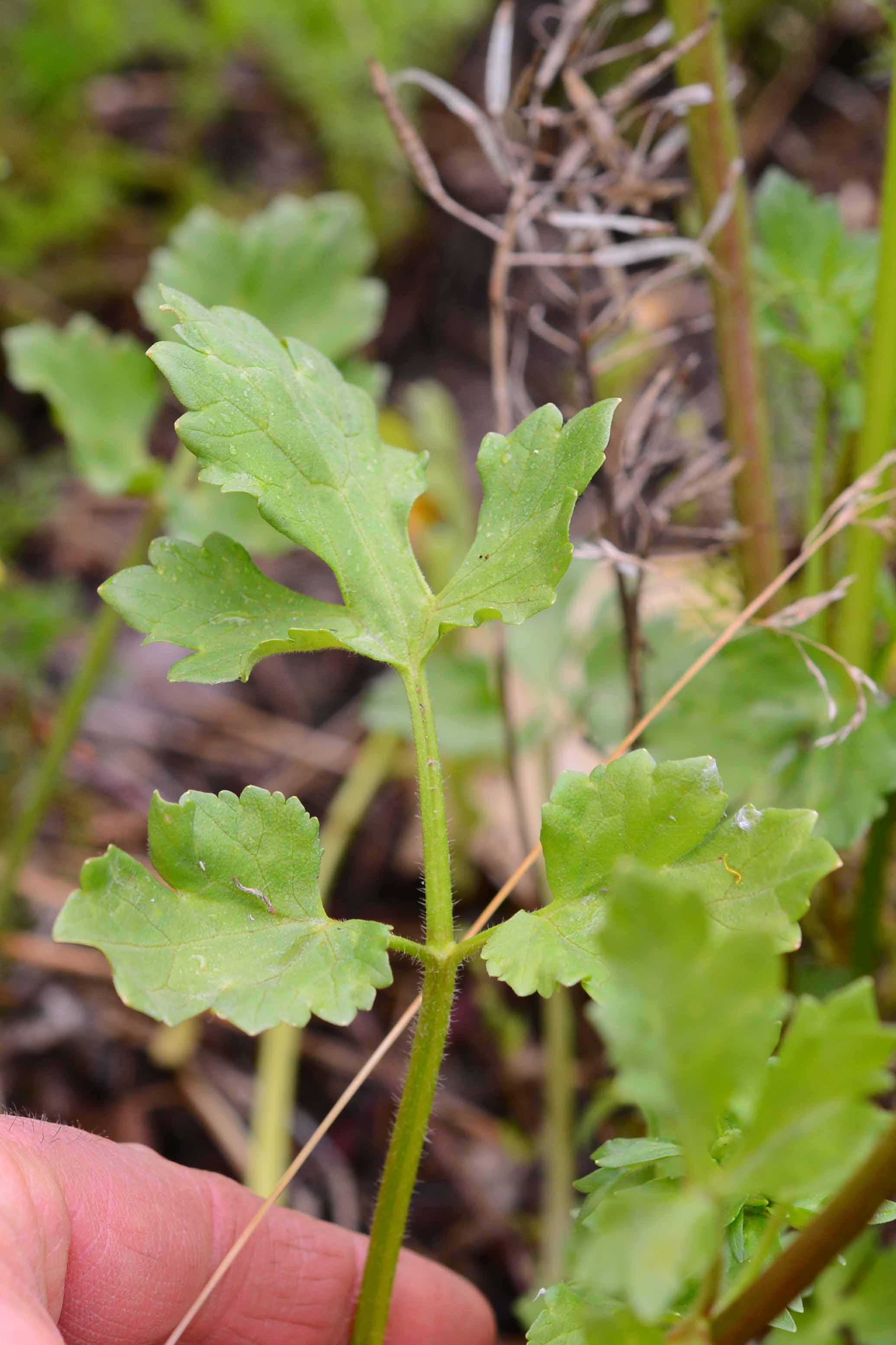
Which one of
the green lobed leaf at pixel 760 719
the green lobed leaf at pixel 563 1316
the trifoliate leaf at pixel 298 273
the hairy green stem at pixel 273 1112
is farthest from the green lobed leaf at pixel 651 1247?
the trifoliate leaf at pixel 298 273

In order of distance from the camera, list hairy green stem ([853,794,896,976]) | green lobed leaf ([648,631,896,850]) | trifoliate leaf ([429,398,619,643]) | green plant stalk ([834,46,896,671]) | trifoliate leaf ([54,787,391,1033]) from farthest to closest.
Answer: hairy green stem ([853,794,896,976])
green lobed leaf ([648,631,896,850])
green plant stalk ([834,46,896,671])
trifoliate leaf ([429,398,619,643])
trifoliate leaf ([54,787,391,1033])

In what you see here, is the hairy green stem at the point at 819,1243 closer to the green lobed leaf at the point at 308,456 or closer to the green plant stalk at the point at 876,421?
the green lobed leaf at the point at 308,456

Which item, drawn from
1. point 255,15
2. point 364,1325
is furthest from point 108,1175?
point 255,15

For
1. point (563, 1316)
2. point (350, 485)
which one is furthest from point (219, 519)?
point (563, 1316)

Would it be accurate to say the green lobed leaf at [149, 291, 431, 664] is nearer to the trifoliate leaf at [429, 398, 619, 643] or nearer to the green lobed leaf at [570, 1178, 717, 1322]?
the trifoliate leaf at [429, 398, 619, 643]

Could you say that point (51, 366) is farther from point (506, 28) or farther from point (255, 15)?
point (255, 15)

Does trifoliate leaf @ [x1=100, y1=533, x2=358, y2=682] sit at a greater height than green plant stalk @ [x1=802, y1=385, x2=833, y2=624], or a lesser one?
greater

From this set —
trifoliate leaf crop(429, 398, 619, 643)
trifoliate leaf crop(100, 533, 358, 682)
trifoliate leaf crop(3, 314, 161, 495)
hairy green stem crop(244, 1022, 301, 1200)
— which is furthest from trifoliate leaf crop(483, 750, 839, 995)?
trifoliate leaf crop(3, 314, 161, 495)
